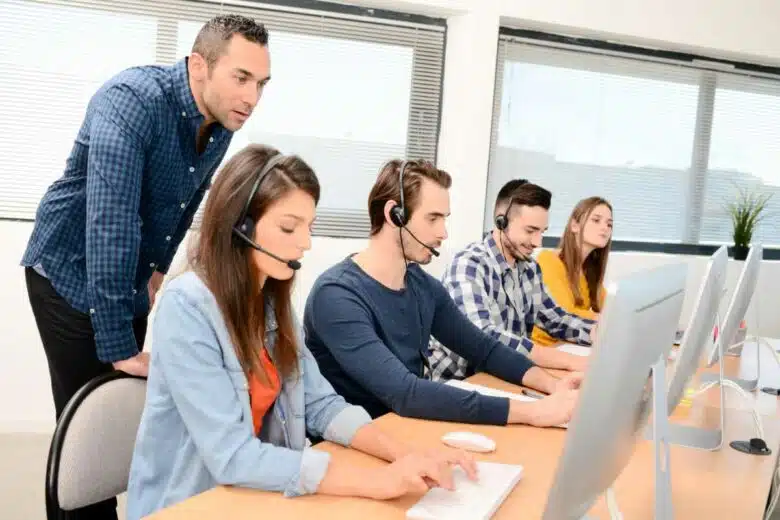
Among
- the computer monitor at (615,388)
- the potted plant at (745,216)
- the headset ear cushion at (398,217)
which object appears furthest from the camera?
the potted plant at (745,216)

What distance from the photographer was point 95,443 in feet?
4.58

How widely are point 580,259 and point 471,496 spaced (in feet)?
7.88

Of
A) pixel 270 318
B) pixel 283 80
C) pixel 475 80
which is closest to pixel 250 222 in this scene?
pixel 270 318

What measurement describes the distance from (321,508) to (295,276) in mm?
485

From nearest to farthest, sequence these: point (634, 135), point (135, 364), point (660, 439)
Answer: point (660, 439), point (135, 364), point (634, 135)

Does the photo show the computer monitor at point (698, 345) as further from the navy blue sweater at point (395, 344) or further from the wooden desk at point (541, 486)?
the navy blue sweater at point (395, 344)

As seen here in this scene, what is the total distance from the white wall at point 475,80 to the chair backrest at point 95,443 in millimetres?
2393

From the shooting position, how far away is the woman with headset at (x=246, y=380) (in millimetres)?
1326

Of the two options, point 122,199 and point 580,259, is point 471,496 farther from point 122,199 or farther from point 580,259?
point 580,259

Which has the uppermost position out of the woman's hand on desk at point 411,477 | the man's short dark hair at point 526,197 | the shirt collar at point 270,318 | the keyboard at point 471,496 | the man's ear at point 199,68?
the man's ear at point 199,68

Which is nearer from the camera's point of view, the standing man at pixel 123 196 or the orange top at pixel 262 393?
the orange top at pixel 262 393

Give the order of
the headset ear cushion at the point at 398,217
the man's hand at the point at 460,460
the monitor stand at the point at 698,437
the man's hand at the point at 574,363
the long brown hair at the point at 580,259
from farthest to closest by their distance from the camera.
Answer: the long brown hair at the point at 580,259 < the man's hand at the point at 574,363 < the headset ear cushion at the point at 398,217 < the monitor stand at the point at 698,437 < the man's hand at the point at 460,460

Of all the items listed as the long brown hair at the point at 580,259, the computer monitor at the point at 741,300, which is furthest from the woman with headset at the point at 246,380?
the long brown hair at the point at 580,259

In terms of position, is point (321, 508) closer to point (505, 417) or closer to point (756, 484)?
point (505, 417)
